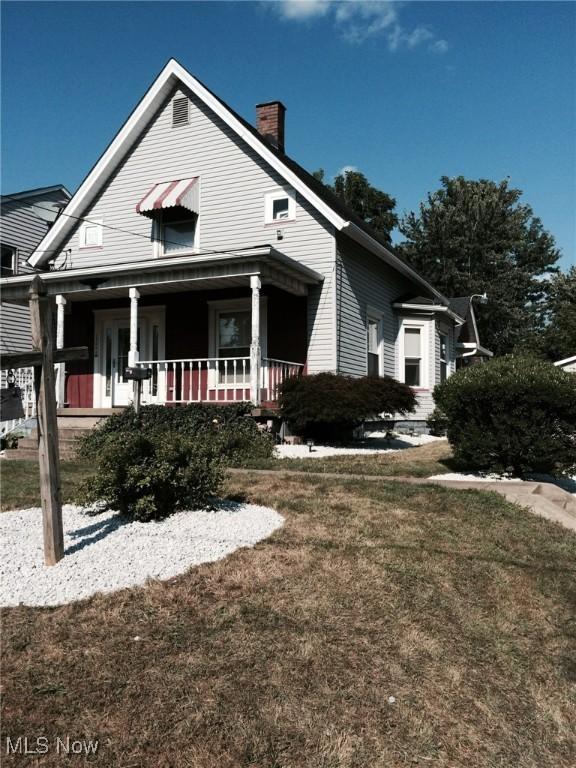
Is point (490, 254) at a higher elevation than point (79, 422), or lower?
higher

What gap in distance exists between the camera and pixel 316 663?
3523 mm

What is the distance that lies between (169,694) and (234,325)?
12.8 metres

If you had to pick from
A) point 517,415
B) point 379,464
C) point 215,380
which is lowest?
point 379,464

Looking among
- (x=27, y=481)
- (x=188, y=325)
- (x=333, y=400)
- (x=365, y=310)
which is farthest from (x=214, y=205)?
(x=27, y=481)

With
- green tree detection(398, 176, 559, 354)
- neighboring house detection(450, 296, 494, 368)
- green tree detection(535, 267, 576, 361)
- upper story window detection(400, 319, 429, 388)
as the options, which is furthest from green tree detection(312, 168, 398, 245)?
upper story window detection(400, 319, 429, 388)

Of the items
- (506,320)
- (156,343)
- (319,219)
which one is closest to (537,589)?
(319,219)

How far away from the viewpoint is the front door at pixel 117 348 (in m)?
16.7

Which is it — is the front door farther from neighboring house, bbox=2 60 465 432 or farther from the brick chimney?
the brick chimney

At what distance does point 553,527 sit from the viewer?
6410 mm

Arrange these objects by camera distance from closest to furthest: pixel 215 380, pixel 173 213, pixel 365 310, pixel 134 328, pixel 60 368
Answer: pixel 134 328
pixel 215 380
pixel 60 368
pixel 365 310
pixel 173 213

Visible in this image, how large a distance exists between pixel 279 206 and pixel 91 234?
5705 millimetres

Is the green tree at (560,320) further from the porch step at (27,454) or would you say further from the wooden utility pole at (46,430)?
the wooden utility pole at (46,430)

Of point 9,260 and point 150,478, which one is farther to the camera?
point 9,260

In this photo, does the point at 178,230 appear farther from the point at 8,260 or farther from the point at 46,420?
the point at 46,420
